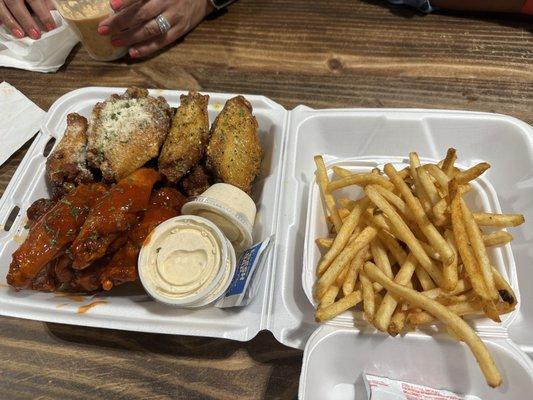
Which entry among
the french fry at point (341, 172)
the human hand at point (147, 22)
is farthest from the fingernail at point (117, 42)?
the french fry at point (341, 172)

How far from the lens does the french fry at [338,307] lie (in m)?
1.22

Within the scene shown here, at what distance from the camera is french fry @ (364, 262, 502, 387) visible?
41.5 inches

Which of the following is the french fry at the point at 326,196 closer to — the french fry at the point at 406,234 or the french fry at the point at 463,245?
the french fry at the point at 406,234

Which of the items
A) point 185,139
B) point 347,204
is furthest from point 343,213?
point 185,139

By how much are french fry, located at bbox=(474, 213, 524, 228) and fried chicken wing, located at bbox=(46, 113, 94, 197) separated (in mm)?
1610

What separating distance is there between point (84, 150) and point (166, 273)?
786mm

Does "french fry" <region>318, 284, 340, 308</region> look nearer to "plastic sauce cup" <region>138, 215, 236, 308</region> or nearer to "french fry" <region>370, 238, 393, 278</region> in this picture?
"french fry" <region>370, 238, 393, 278</region>

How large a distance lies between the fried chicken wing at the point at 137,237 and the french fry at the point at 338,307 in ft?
2.34

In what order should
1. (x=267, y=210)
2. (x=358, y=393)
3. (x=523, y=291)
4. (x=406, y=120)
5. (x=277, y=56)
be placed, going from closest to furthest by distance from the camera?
(x=358, y=393), (x=523, y=291), (x=267, y=210), (x=406, y=120), (x=277, y=56)

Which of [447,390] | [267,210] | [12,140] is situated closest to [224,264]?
[267,210]

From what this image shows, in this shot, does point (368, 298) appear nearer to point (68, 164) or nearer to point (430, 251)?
point (430, 251)

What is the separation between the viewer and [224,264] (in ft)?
4.64

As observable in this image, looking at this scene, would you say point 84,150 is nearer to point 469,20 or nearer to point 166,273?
point 166,273

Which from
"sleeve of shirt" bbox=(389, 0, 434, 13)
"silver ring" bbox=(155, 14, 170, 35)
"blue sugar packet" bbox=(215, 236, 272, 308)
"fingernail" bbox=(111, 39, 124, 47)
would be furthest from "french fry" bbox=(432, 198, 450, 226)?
"fingernail" bbox=(111, 39, 124, 47)
